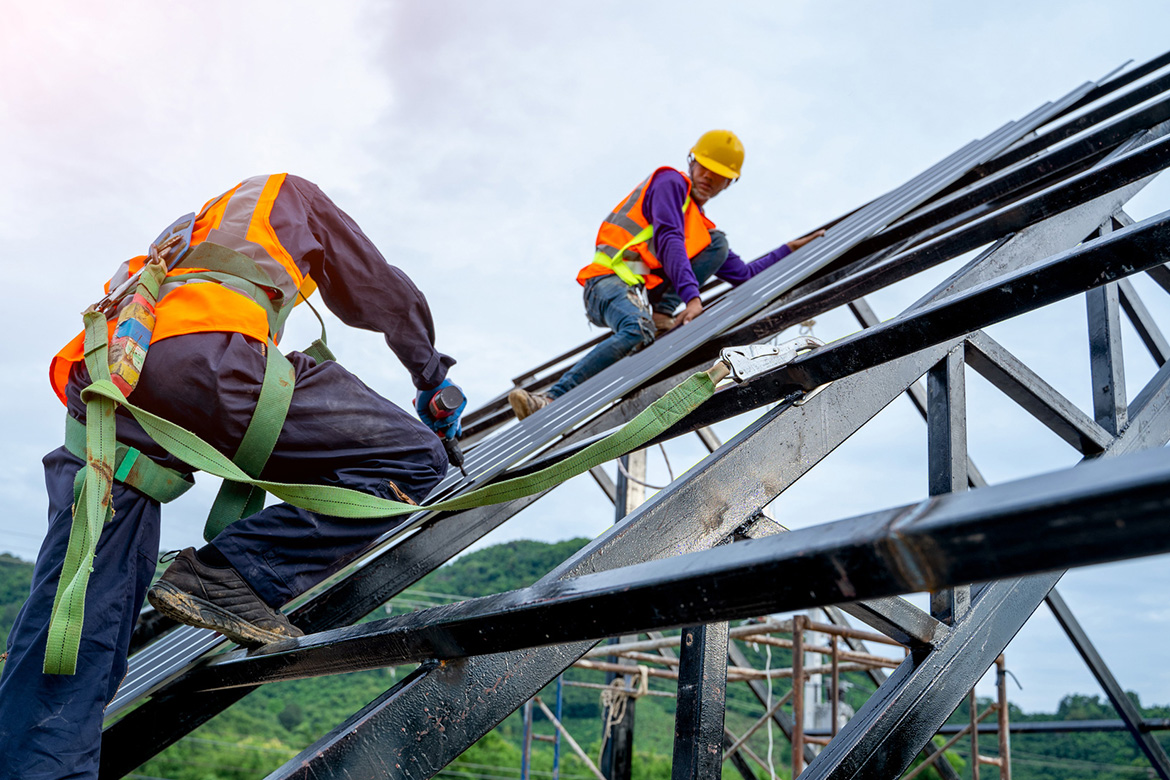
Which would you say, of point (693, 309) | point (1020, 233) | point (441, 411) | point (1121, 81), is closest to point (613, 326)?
point (693, 309)

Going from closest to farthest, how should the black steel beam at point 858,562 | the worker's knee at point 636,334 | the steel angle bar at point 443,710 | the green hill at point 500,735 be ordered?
1. the black steel beam at point 858,562
2. the steel angle bar at point 443,710
3. the worker's knee at point 636,334
4. the green hill at point 500,735

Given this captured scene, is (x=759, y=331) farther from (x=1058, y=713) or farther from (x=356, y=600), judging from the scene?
(x=1058, y=713)

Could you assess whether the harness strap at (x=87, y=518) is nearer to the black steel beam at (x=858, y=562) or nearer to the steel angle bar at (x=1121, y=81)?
the black steel beam at (x=858, y=562)

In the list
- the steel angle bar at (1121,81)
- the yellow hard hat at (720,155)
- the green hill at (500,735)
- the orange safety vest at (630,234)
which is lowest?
the green hill at (500,735)

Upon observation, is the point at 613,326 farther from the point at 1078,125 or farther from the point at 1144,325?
the point at 1078,125

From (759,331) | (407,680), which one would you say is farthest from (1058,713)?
(407,680)

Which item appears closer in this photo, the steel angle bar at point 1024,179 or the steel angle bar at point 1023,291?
the steel angle bar at point 1023,291

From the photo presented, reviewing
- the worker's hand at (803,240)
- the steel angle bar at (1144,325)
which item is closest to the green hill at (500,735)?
the worker's hand at (803,240)

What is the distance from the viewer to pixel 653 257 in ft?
17.0

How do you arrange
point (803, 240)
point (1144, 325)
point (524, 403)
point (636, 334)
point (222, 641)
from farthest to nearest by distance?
point (803, 240) < point (636, 334) < point (524, 403) < point (1144, 325) < point (222, 641)

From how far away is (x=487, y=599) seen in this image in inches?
66.7

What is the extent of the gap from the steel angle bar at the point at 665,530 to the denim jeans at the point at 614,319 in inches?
90.3

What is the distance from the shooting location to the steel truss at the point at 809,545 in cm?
107

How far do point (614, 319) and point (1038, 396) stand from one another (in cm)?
250
